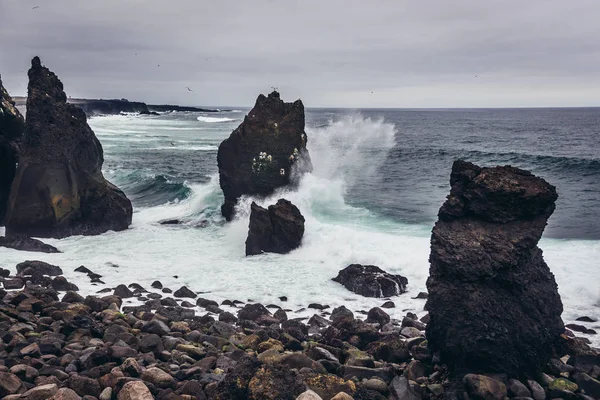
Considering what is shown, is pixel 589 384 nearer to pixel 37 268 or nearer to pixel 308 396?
pixel 308 396

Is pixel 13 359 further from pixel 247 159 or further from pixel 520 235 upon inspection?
pixel 247 159

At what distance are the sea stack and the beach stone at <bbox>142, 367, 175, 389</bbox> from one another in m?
15.0

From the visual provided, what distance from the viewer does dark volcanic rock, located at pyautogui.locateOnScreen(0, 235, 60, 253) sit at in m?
17.7

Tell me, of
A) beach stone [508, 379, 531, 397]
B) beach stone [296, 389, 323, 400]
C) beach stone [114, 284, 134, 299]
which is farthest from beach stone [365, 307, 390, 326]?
beach stone [114, 284, 134, 299]

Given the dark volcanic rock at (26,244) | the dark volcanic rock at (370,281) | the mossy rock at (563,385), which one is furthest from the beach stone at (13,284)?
the mossy rock at (563,385)

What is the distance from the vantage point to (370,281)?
14727 mm

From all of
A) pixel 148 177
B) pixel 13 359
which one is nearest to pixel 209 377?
pixel 13 359

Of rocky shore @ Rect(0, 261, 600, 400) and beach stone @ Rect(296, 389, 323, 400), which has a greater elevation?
beach stone @ Rect(296, 389, 323, 400)

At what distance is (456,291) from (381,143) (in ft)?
176

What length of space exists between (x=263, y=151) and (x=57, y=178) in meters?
7.45

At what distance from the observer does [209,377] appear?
838 cm

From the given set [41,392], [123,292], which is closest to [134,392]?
[41,392]

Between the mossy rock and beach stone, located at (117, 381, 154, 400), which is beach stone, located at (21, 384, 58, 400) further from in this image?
the mossy rock

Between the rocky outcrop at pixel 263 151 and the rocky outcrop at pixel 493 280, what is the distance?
13.5 m
